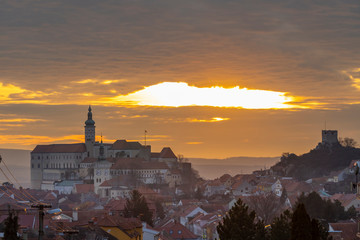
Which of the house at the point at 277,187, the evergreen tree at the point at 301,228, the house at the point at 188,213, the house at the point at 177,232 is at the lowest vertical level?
the house at the point at 177,232

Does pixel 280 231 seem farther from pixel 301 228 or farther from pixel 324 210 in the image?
pixel 324 210

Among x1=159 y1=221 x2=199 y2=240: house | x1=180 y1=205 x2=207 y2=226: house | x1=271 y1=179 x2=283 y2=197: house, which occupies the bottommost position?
x1=159 y1=221 x2=199 y2=240: house

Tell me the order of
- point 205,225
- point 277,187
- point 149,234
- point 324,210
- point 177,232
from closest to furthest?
1. point 149,234
2. point 177,232
3. point 324,210
4. point 205,225
5. point 277,187

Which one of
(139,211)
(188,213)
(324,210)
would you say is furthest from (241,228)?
(188,213)

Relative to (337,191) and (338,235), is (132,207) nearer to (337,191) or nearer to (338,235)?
(338,235)

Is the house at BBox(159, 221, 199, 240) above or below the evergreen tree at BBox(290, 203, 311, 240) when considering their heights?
below

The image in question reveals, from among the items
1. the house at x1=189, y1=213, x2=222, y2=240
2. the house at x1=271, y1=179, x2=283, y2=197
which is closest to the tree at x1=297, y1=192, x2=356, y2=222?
the house at x1=189, y1=213, x2=222, y2=240

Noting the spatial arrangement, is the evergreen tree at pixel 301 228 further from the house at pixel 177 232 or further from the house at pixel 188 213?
the house at pixel 188 213

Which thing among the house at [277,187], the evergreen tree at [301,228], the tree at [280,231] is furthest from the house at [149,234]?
the house at [277,187]

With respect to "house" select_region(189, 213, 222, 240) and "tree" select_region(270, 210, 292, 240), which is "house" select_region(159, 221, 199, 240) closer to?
"house" select_region(189, 213, 222, 240)

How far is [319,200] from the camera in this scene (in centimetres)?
9038

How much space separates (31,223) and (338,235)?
22151 millimetres

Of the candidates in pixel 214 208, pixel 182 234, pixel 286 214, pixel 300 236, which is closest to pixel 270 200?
pixel 214 208

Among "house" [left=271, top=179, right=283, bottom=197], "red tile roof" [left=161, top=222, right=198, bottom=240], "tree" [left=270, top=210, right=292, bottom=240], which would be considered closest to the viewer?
"tree" [left=270, top=210, right=292, bottom=240]
